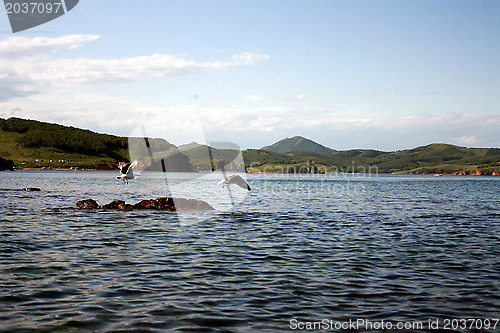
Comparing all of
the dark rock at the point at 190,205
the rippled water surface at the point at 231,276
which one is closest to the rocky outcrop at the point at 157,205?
the dark rock at the point at 190,205

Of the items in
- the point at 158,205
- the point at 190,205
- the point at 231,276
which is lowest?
the point at 231,276

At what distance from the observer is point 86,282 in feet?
37.2

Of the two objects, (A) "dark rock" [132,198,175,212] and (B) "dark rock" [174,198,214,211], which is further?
(B) "dark rock" [174,198,214,211]

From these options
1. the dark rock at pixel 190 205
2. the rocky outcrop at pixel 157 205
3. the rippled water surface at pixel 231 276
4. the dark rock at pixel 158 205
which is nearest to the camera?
the rippled water surface at pixel 231 276

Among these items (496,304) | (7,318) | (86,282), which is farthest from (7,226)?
(496,304)

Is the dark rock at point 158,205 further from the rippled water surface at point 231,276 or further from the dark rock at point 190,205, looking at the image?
the rippled water surface at point 231,276

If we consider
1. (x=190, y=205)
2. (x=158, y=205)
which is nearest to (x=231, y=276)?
(x=190, y=205)

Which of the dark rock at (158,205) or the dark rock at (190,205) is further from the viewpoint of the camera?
the dark rock at (190,205)

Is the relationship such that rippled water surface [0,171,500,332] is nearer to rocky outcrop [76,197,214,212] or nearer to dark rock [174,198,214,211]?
rocky outcrop [76,197,214,212]

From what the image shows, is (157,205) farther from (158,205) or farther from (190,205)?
(190,205)

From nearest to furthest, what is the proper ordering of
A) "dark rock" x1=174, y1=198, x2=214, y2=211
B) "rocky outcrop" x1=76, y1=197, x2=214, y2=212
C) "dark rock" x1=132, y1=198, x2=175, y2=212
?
"rocky outcrop" x1=76, y1=197, x2=214, y2=212
"dark rock" x1=132, y1=198, x2=175, y2=212
"dark rock" x1=174, y1=198, x2=214, y2=211

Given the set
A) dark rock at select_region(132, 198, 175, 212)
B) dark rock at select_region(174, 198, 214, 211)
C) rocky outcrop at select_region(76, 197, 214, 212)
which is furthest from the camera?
dark rock at select_region(174, 198, 214, 211)

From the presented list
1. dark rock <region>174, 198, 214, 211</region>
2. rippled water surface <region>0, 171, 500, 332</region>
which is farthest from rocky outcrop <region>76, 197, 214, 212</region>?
rippled water surface <region>0, 171, 500, 332</region>

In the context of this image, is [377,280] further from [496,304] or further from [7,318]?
[7,318]
